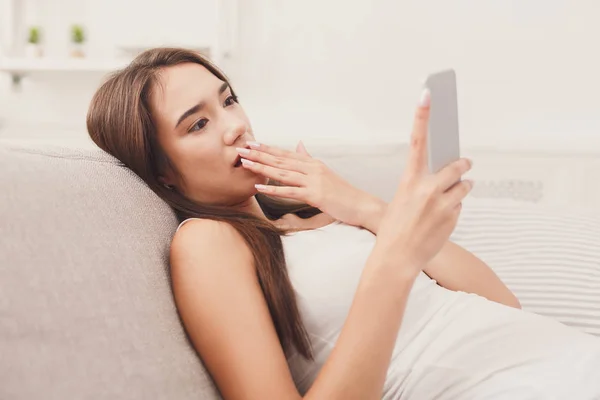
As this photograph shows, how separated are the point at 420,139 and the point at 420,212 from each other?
0.10m

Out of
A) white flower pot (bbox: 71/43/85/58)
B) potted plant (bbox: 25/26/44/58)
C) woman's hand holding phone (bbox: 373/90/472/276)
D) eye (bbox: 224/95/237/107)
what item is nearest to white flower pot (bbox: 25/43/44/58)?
potted plant (bbox: 25/26/44/58)

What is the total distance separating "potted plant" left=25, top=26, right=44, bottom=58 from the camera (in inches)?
93.0

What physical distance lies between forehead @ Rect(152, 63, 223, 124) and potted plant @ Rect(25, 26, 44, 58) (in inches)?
54.7

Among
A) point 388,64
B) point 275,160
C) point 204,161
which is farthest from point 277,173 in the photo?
point 388,64

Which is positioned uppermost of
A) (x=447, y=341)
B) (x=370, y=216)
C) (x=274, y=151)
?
(x=274, y=151)

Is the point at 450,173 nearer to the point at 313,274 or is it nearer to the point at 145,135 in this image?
the point at 313,274

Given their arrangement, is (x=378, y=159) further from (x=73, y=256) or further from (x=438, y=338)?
(x=73, y=256)

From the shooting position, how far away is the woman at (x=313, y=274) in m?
0.84

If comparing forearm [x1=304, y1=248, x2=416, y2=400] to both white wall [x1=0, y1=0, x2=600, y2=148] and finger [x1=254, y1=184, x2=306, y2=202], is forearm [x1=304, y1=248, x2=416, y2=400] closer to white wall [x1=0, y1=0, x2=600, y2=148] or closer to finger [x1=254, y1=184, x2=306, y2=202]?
finger [x1=254, y1=184, x2=306, y2=202]

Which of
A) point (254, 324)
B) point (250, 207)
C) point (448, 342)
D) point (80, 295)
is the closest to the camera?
point (80, 295)

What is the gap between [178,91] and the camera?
118 cm

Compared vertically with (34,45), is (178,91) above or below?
above

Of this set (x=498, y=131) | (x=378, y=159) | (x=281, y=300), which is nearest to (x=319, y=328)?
(x=281, y=300)

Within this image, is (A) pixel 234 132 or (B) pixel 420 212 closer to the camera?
(B) pixel 420 212
